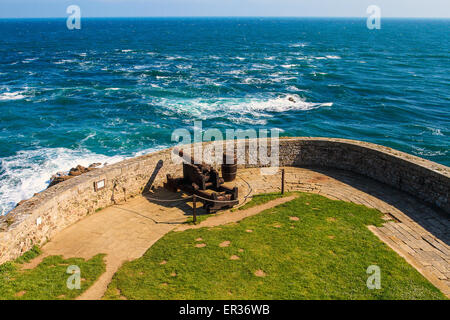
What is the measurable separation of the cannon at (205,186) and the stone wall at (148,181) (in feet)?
3.04

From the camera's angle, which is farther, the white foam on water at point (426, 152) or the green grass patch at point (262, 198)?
the white foam on water at point (426, 152)

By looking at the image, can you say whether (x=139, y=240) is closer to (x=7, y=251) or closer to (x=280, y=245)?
(x=7, y=251)

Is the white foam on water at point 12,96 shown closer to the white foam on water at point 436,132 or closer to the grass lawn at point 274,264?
the grass lawn at point 274,264

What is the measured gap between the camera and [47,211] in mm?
11484

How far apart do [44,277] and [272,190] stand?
8.78 m

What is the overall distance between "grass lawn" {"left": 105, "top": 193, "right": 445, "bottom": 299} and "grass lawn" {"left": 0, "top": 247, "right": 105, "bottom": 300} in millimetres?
775

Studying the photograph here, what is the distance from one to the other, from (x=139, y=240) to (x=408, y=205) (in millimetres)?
9558

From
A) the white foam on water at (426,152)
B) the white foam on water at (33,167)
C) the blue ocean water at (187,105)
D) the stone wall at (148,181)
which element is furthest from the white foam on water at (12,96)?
the white foam on water at (426,152)

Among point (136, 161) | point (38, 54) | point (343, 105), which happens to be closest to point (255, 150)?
point (136, 161)

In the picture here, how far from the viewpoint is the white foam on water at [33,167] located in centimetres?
2148

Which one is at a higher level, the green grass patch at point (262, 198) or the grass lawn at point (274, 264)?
the green grass patch at point (262, 198)

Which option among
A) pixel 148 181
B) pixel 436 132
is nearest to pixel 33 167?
pixel 148 181

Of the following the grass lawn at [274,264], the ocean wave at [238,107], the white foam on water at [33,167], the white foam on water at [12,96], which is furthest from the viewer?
the white foam on water at [12,96]

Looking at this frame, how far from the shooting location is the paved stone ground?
1065cm
